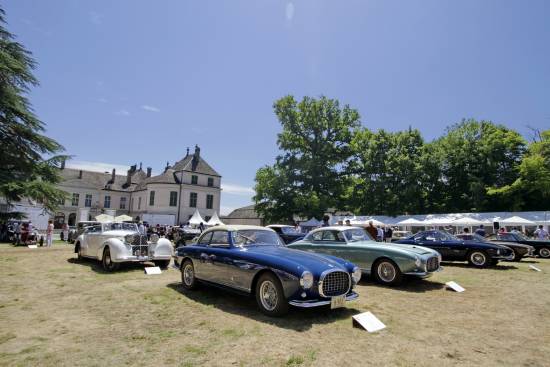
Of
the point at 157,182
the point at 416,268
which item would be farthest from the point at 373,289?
the point at 157,182

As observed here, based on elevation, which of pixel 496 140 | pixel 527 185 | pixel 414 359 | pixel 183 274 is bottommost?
pixel 414 359

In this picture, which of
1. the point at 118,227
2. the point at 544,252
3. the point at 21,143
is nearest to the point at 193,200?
the point at 21,143

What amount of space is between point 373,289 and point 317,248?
207 centimetres

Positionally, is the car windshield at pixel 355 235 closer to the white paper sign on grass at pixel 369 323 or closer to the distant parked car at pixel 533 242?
the white paper sign on grass at pixel 369 323

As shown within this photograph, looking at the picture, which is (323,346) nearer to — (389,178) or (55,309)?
(55,309)

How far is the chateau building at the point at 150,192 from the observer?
156 ft

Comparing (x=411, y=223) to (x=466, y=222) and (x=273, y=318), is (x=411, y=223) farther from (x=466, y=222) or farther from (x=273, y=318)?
(x=273, y=318)

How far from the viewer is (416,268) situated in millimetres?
8219

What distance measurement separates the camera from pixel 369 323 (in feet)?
16.6

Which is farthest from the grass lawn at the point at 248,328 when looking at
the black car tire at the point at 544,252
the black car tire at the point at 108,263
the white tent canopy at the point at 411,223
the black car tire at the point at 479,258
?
the white tent canopy at the point at 411,223

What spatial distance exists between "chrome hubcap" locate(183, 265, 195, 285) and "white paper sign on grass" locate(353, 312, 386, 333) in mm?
4014

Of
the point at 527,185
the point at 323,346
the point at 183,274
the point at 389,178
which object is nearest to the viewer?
the point at 323,346

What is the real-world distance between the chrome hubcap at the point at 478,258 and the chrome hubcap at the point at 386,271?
6.29 meters

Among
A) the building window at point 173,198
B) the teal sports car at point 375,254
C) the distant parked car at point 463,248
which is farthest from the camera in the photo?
the building window at point 173,198
